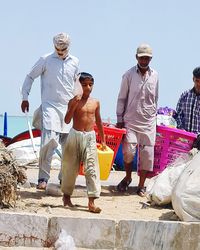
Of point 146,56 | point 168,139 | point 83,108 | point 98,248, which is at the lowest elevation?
point 98,248

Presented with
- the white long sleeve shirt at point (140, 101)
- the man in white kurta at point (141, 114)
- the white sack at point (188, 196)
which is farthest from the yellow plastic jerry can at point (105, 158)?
the white sack at point (188, 196)

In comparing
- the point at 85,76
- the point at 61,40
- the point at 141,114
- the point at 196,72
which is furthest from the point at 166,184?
the point at 61,40

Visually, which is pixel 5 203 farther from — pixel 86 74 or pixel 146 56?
pixel 146 56

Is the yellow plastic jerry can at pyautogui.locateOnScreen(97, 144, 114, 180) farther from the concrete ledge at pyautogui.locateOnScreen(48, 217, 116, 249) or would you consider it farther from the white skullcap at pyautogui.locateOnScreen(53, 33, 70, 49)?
the concrete ledge at pyautogui.locateOnScreen(48, 217, 116, 249)

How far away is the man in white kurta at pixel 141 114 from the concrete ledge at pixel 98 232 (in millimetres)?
2601

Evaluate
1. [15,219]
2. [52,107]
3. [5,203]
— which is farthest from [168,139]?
[15,219]

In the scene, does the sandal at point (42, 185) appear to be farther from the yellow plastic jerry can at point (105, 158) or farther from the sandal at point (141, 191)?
the sandal at point (141, 191)

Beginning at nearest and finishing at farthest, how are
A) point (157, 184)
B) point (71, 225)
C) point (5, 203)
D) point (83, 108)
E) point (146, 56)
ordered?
point (71, 225)
point (5, 203)
point (83, 108)
point (157, 184)
point (146, 56)

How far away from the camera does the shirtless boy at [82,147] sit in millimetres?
6211

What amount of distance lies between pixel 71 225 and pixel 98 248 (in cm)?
31

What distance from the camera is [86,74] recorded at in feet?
20.7

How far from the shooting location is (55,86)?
24.8 feet

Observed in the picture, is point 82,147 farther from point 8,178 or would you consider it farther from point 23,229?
point 23,229

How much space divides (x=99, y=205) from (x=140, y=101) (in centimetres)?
159
